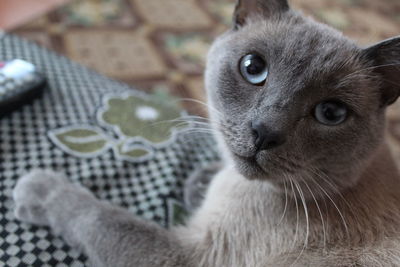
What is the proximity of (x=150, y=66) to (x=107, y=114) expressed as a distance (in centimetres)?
67

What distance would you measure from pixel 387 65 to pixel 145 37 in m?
1.39

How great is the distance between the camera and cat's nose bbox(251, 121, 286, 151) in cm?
69

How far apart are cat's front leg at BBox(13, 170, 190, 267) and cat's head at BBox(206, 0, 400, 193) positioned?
0.83 ft

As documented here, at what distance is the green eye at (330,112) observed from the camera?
0.74 meters

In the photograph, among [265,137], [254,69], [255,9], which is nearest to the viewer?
[265,137]

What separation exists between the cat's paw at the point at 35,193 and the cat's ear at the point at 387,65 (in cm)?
76

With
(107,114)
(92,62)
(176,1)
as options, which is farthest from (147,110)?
(176,1)

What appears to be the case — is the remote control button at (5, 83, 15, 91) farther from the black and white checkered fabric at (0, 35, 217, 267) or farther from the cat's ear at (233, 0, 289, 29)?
the cat's ear at (233, 0, 289, 29)

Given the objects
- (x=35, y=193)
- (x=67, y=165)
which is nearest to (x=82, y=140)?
(x=67, y=165)

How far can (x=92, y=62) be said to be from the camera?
66.4 inches

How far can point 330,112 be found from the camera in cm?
74

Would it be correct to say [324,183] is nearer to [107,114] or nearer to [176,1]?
[107,114]

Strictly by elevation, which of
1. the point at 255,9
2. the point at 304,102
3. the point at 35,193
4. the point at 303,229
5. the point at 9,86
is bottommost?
the point at 35,193

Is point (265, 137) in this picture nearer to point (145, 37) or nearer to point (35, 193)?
point (35, 193)
